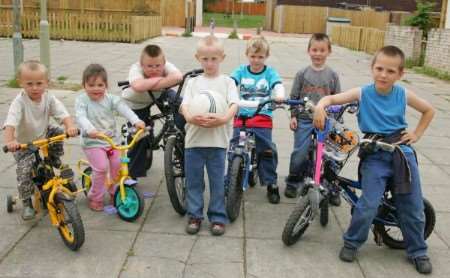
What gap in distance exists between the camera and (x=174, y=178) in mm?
4379

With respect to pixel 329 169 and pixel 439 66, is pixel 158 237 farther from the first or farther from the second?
pixel 439 66

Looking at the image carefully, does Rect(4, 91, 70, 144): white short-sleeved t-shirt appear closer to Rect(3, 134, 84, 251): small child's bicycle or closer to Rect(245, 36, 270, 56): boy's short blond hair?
Rect(3, 134, 84, 251): small child's bicycle

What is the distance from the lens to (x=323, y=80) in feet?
15.8

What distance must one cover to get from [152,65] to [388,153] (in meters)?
2.09

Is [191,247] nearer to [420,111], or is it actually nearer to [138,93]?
[138,93]

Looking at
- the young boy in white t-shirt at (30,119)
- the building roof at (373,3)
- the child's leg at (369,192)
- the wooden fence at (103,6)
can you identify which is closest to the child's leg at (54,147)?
the young boy in white t-shirt at (30,119)

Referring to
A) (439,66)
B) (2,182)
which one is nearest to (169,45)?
(439,66)

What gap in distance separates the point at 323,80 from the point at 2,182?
3.17 meters

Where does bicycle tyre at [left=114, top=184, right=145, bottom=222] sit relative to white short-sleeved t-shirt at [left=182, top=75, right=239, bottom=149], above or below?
below

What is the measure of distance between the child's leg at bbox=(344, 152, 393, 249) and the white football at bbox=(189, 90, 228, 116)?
110 cm

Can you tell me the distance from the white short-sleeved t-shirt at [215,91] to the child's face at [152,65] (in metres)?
0.56

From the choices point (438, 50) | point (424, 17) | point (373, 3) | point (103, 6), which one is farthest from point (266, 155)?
point (373, 3)

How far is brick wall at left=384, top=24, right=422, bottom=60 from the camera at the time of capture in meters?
17.4

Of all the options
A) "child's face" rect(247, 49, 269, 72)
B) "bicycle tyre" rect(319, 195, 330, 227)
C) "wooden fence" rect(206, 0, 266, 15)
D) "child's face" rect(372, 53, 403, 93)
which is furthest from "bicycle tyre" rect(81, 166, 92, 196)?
"wooden fence" rect(206, 0, 266, 15)
